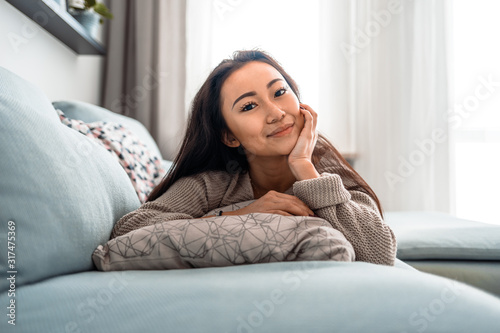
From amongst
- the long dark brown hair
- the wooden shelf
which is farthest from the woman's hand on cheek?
the wooden shelf

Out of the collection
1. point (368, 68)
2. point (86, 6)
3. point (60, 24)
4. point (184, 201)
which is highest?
point (86, 6)

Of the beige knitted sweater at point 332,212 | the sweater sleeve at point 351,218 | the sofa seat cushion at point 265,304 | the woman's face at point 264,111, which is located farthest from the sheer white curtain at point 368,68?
the sofa seat cushion at point 265,304

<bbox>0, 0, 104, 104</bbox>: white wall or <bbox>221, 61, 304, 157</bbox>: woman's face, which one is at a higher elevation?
<bbox>0, 0, 104, 104</bbox>: white wall

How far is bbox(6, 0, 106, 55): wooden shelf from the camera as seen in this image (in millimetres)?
1573

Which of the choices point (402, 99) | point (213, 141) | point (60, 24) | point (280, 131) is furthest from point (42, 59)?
point (402, 99)

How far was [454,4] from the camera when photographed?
9.05ft

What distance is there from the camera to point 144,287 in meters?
0.65

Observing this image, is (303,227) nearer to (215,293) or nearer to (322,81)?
(215,293)

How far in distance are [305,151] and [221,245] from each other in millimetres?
506

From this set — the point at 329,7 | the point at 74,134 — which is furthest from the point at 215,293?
the point at 329,7

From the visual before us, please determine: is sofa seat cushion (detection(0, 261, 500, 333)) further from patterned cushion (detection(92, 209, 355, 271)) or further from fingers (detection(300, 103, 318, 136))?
fingers (detection(300, 103, 318, 136))

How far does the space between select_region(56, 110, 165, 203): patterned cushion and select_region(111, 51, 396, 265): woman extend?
0.22 meters

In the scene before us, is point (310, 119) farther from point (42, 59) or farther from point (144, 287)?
point (42, 59)

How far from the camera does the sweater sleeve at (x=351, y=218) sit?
97 cm
